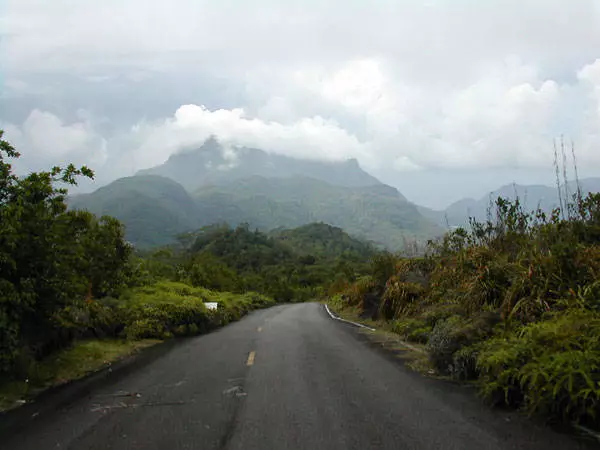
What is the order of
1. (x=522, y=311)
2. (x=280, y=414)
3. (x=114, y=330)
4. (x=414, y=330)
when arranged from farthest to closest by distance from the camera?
1. (x=114, y=330)
2. (x=414, y=330)
3. (x=522, y=311)
4. (x=280, y=414)

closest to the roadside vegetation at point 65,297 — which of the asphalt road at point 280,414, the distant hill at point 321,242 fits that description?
the asphalt road at point 280,414

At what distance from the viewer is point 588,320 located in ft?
26.7

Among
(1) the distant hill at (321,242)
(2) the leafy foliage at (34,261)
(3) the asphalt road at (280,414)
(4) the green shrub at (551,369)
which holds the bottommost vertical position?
(3) the asphalt road at (280,414)

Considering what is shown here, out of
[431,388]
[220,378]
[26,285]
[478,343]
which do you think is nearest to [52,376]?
[26,285]

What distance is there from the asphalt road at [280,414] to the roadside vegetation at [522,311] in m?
0.61

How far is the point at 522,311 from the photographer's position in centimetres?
1088

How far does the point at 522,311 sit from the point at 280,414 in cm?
596

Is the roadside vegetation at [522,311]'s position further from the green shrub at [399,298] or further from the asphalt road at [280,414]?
the asphalt road at [280,414]

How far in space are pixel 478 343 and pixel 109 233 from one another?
17719mm

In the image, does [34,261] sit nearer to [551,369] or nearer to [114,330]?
[114,330]

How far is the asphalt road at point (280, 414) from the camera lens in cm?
626

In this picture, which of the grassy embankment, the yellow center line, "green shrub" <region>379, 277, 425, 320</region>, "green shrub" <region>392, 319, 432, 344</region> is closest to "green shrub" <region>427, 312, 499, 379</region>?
"green shrub" <region>392, 319, 432, 344</region>

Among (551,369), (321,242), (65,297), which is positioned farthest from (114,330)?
(321,242)

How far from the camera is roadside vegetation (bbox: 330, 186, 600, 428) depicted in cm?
700
